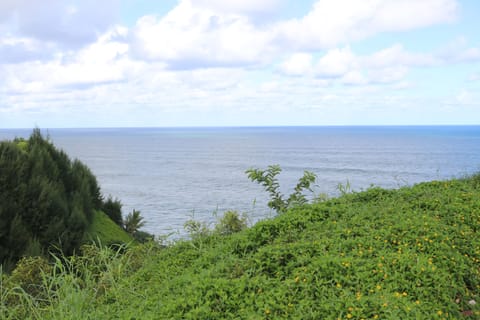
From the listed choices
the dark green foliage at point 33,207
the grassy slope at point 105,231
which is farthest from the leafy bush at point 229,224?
the grassy slope at point 105,231

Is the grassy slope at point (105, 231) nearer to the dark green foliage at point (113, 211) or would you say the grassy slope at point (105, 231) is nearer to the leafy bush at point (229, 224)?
the dark green foliage at point (113, 211)

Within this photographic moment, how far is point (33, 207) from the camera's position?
384 inches

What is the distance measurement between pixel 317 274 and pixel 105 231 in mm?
9032

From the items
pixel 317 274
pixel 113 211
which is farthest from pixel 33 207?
pixel 317 274

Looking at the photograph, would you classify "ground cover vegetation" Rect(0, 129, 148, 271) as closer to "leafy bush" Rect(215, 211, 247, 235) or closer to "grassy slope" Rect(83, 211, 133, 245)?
"grassy slope" Rect(83, 211, 133, 245)

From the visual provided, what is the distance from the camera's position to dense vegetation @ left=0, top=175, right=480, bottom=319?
430 centimetres

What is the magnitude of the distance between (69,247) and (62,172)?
2.05 metres

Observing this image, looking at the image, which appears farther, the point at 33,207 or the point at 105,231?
the point at 105,231

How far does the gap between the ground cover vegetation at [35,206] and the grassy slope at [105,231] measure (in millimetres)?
643

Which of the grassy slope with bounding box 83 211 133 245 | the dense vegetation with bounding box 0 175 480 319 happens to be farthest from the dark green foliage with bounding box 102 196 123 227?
the dense vegetation with bounding box 0 175 480 319

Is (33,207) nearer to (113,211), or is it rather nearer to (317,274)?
(113,211)

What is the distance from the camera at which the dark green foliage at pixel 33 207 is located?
30.8 ft

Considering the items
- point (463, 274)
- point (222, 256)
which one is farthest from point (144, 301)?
point (463, 274)

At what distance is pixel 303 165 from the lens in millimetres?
76000
